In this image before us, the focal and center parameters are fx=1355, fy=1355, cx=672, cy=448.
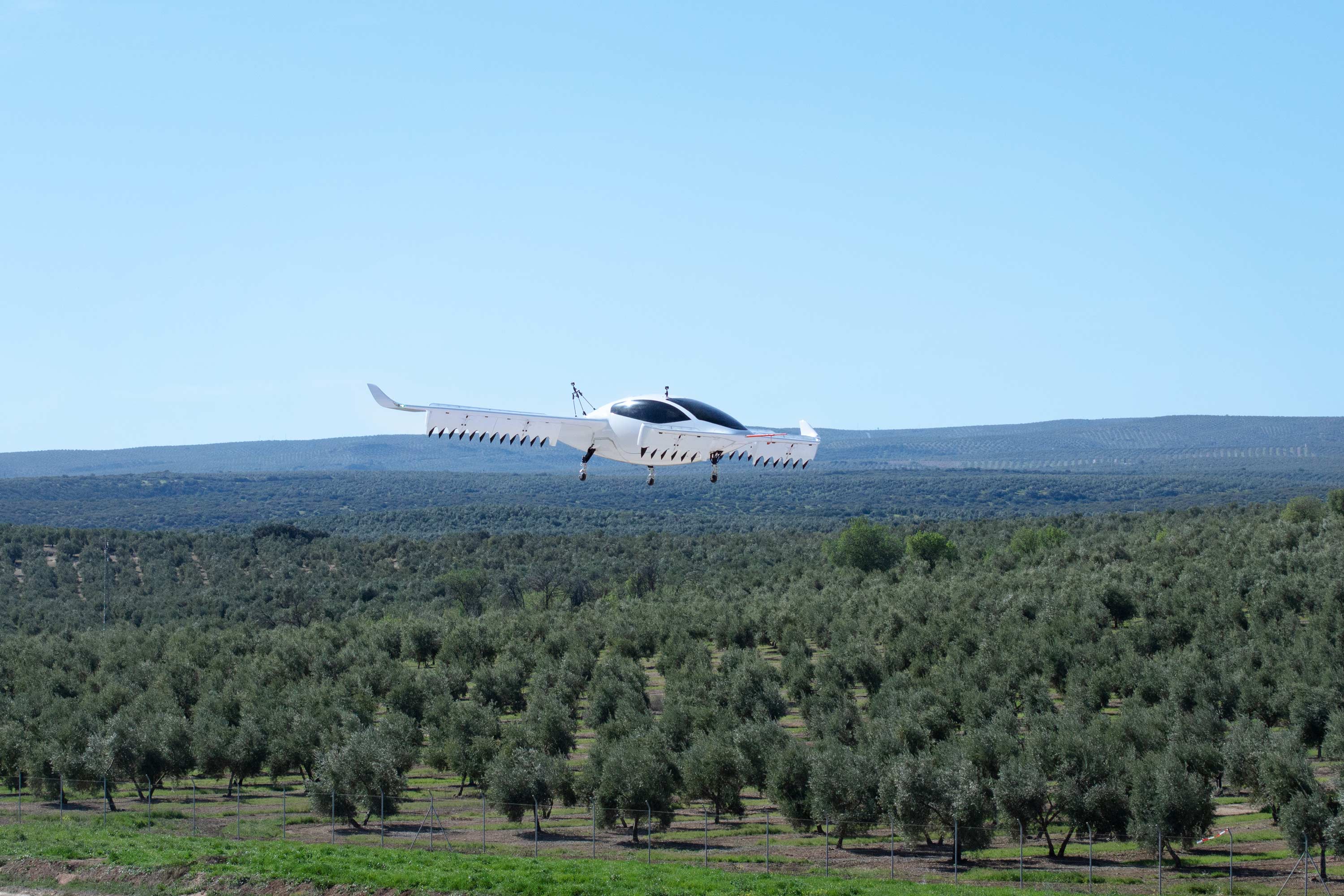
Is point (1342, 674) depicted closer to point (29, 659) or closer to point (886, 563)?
point (886, 563)

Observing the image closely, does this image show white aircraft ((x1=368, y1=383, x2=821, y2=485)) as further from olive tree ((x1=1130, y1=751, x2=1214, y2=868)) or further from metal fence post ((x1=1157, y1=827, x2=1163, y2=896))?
olive tree ((x1=1130, y1=751, x2=1214, y2=868))

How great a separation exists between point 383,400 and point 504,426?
7.03ft

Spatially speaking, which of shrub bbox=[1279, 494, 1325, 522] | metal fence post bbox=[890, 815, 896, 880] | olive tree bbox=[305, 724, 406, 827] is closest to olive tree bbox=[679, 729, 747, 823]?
metal fence post bbox=[890, 815, 896, 880]

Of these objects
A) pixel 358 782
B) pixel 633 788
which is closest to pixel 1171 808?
pixel 633 788

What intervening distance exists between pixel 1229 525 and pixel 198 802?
256 feet

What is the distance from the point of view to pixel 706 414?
23.2 metres

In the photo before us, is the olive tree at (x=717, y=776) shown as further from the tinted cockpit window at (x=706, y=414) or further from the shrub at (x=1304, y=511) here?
the shrub at (x=1304, y=511)

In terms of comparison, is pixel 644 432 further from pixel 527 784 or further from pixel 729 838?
pixel 527 784

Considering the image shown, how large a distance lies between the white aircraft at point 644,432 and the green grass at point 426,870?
12.0 m

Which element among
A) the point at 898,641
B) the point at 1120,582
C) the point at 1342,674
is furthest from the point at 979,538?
the point at 1342,674

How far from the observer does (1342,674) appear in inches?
2080

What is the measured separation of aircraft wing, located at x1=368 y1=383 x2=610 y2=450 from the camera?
22375 mm

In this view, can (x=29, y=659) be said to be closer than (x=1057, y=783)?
No

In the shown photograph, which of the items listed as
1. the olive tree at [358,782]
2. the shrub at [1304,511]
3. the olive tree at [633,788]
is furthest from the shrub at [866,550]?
the olive tree at [358,782]
